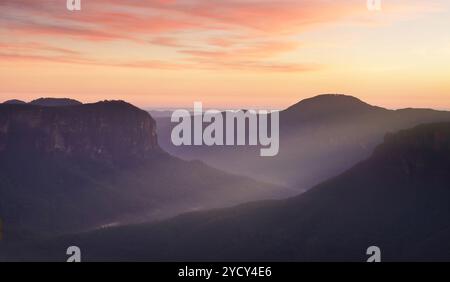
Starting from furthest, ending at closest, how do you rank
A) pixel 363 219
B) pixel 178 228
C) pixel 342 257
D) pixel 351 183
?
pixel 178 228, pixel 351 183, pixel 363 219, pixel 342 257

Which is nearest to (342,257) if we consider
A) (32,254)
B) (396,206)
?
(396,206)

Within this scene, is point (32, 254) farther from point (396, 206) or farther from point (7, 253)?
point (396, 206)

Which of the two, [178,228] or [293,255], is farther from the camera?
[178,228]

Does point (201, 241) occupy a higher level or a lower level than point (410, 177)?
lower

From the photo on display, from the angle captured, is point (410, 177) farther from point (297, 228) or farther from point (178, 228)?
point (178, 228)

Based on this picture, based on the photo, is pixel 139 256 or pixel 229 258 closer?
pixel 229 258

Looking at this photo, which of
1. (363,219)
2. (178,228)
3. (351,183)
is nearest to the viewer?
(363,219)

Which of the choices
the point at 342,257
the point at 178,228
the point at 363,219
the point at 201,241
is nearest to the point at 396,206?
the point at 363,219
